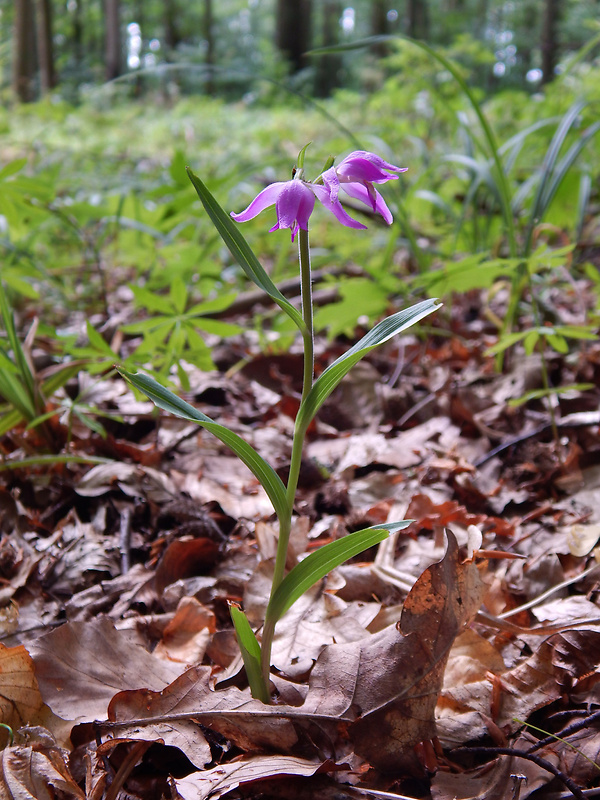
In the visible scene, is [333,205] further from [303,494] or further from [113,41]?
[113,41]

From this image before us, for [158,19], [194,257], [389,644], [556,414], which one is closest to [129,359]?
[194,257]

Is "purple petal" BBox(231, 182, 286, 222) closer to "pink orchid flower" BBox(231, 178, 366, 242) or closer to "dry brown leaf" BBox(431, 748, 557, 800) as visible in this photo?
"pink orchid flower" BBox(231, 178, 366, 242)

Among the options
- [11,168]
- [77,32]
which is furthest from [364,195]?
[77,32]

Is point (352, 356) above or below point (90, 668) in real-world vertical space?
above

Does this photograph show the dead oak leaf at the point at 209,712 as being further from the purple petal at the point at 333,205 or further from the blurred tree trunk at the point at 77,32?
the blurred tree trunk at the point at 77,32

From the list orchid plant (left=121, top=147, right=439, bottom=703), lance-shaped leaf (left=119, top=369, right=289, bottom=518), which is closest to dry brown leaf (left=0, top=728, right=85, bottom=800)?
orchid plant (left=121, top=147, right=439, bottom=703)

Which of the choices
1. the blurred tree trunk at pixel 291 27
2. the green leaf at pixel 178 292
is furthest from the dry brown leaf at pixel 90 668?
the blurred tree trunk at pixel 291 27

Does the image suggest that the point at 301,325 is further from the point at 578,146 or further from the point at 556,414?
the point at 578,146
